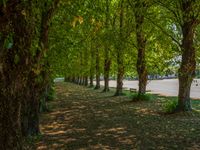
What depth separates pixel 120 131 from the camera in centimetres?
1686

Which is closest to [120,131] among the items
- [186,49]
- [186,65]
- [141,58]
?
[186,65]

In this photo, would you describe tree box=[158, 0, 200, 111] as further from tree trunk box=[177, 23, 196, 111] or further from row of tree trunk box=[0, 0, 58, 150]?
row of tree trunk box=[0, 0, 58, 150]

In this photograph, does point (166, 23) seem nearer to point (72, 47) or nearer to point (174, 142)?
point (72, 47)

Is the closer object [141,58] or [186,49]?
[186,49]

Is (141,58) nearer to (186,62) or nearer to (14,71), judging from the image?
(186,62)

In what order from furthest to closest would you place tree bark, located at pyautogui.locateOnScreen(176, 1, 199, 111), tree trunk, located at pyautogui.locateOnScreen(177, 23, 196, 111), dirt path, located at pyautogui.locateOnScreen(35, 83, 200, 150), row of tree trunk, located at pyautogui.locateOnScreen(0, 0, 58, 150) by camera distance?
tree trunk, located at pyautogui.locateOnScreen(177, 23, 196, 111)
tree bark, located at pyautogui.locateOnScreen(176, 1, 199, 111)
dirt path, located at pyautogui.locateOnScreen(35, 83, 200, 150)
row of tree trunk, located at pyautogui.locateOnScreen(0, 0, 58, 150)

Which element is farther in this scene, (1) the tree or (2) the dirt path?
(1) the tree

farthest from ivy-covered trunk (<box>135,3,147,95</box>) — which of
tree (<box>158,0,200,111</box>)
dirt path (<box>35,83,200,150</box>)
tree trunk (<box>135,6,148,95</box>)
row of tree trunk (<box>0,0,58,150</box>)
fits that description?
row of tree trunk (<box>0,0,58,150</box>)

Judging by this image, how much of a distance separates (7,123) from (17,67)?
113 cm

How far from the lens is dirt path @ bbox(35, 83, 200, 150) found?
14.0 meters

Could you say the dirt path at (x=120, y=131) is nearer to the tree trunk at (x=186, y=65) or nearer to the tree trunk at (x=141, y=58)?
the tree trunk at (x=186, y=65)

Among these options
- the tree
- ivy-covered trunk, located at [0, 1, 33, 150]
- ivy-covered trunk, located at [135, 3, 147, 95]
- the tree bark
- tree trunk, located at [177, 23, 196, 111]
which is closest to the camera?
ivy-covered trunk, located at [0, 1, 33, 150]

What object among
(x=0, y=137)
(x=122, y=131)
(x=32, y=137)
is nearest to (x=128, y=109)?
(x=122, y=131)

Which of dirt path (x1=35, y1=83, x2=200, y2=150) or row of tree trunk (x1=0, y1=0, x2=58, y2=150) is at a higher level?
row of tree trunk (x1=0, y1=0, x2=58, y2=150)
